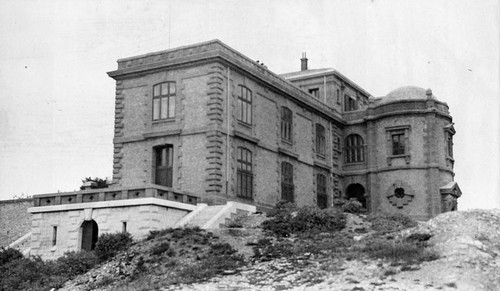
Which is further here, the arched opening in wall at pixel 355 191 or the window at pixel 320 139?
the arched opening in wall at pixel 355 191

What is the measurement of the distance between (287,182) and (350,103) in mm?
15053

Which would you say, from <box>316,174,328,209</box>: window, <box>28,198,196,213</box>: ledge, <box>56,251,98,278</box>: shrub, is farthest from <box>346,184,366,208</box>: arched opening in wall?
<box>56,251,98,278</box>: shrub

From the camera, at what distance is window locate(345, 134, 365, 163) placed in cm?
4925

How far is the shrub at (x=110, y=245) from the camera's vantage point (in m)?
27.5

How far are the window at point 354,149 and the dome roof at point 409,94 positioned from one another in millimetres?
3441

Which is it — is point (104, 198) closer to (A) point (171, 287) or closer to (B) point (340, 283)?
(A) point (171, 287)

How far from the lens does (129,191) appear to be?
100ft

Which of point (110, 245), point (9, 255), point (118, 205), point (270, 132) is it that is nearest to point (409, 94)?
point (270, 132)

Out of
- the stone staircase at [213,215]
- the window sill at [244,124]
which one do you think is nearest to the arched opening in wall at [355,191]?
the window sill at [244,124]

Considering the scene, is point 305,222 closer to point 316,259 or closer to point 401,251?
point 316,259

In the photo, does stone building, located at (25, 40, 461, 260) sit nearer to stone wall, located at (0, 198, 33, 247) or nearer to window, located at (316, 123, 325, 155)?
window, located at (316, 123, 325, 155)

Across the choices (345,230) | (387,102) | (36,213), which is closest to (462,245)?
(345,230)

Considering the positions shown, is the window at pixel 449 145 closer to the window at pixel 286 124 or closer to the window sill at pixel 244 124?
the window at pixel 286 124

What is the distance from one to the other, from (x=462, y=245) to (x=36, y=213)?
65.9 feet
